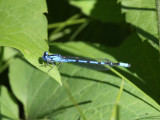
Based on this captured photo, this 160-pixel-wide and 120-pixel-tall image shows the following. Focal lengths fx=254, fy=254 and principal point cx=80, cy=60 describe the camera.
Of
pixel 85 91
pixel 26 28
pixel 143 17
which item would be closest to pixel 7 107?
pixel 85 91

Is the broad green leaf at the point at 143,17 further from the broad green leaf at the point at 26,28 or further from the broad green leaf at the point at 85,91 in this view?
the broad green leaf at the point at 26,28

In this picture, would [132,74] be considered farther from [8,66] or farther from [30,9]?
[8,66]

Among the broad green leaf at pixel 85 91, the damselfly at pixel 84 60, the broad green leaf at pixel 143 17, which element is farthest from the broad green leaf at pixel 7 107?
the broad green leaf at pixel 143 17

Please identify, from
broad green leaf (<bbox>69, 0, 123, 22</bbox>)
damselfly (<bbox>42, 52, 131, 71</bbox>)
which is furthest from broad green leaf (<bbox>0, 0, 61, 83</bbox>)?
broad green leaf (<bbox>69, 0, 123, 22</bbox>)

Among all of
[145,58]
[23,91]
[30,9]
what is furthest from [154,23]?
[23,91]

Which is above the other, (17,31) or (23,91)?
(17,31)

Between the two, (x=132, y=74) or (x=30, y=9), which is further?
(x=132, y=74)

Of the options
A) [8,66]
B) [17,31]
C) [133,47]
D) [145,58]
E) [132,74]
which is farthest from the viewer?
[8,66]

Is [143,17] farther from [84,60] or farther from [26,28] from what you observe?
[26,28]
